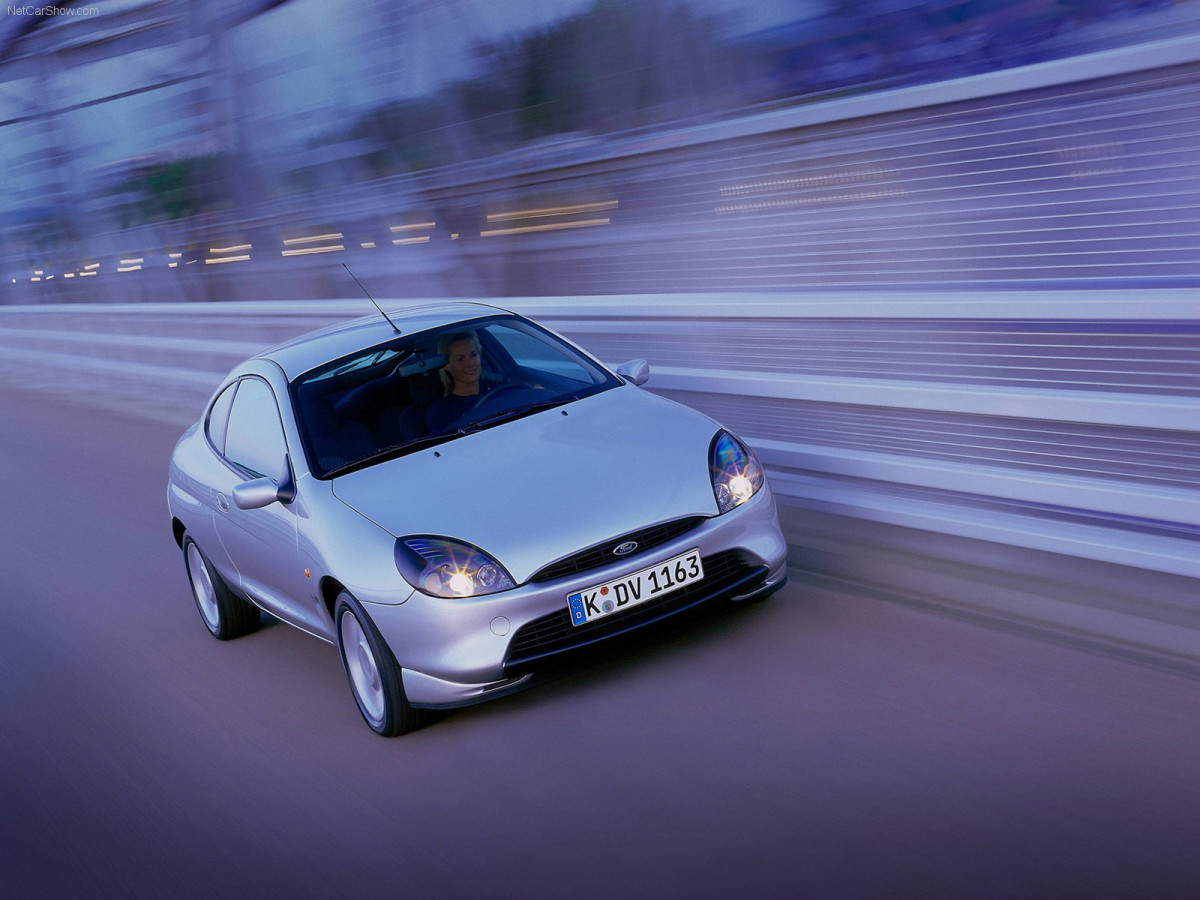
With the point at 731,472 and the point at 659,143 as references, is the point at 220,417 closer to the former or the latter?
the point at 731,472

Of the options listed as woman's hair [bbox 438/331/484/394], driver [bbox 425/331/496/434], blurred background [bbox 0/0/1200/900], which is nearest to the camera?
blurred background [bbox 0/0/1200/900]

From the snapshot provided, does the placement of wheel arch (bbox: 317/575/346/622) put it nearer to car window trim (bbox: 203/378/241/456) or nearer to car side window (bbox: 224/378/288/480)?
car side window (bbox: 224/378/288/480)

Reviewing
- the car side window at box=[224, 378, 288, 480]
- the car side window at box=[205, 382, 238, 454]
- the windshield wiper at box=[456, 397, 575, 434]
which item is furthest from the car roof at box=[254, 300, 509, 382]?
the windshield wiper at box=[456, 397, 575, 434]

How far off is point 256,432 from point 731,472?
211 cm

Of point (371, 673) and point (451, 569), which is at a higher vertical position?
point (451, 569)

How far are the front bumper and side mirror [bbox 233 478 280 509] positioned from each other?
0.73m

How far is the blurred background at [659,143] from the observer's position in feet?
16.4

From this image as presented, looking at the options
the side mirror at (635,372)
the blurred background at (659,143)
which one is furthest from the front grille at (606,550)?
the blurred background at (659,143)

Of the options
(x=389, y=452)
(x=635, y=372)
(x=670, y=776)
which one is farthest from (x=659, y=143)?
(x=670, y=776)

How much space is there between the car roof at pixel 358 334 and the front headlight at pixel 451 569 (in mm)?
1510

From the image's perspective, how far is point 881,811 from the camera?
3617 millimetres

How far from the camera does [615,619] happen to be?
182 inches

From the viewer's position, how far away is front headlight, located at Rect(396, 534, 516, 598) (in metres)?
4.51

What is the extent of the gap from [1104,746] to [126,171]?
1713 centimetres
